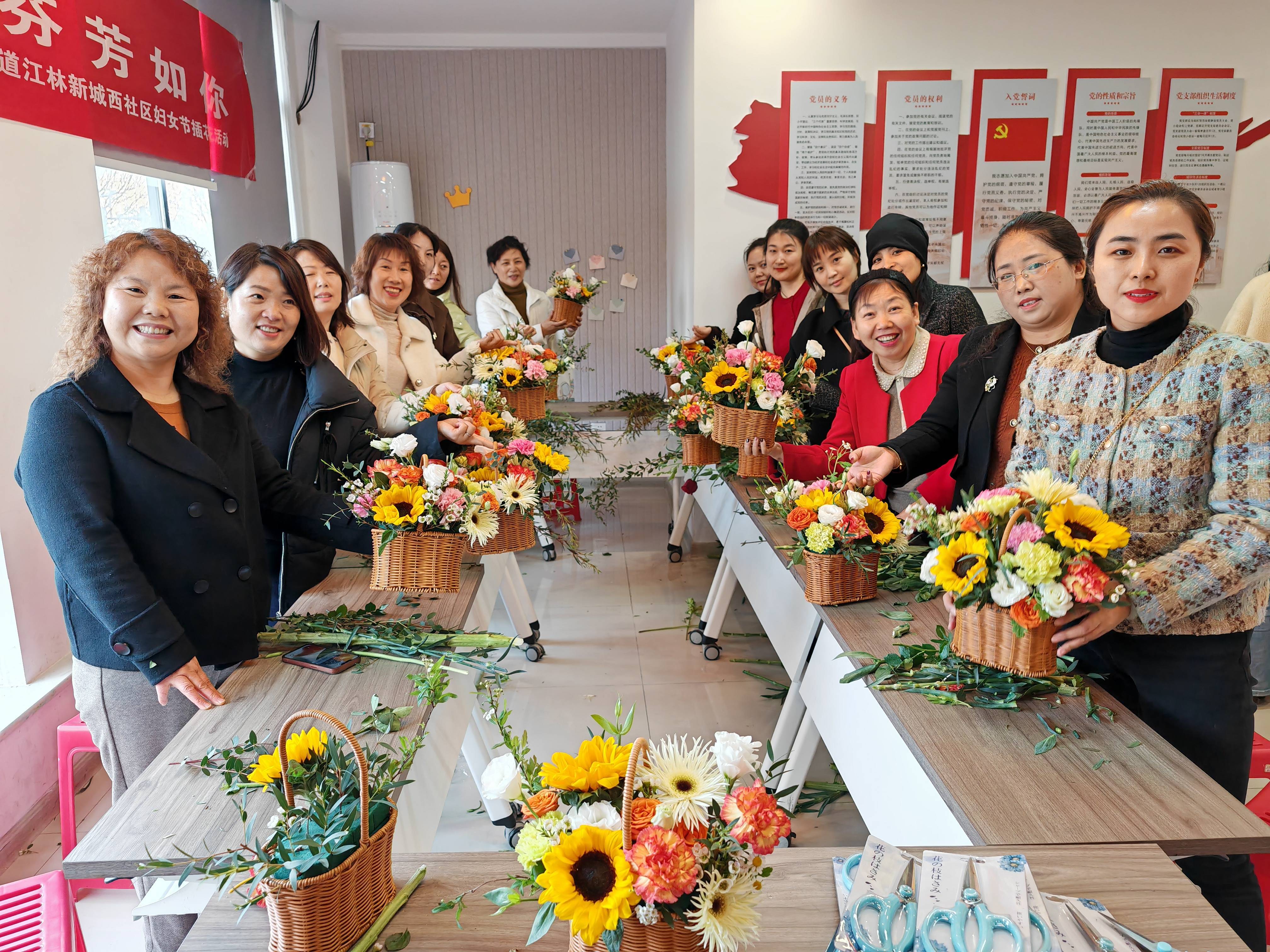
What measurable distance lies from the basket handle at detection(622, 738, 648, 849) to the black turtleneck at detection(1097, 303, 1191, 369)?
4.24ft

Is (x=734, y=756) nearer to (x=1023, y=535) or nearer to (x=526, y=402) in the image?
(x=1023, y=535)

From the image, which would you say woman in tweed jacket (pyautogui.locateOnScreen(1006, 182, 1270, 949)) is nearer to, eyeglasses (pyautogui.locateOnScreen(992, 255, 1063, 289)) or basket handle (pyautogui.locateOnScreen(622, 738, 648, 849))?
eyeglasses (pyautogui.locateOnScreen(992, 255, 1063, 289))

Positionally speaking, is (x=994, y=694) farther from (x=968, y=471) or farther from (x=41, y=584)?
(x=41, y=584)

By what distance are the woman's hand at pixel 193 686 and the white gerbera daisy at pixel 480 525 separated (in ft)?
2.06

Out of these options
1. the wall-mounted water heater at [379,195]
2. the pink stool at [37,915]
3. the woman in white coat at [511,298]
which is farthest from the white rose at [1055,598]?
the wall-mounted water heater at [379,195]

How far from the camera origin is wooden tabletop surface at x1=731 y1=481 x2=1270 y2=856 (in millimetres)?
1279

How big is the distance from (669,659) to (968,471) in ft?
6.67

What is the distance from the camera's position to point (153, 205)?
4.56 m

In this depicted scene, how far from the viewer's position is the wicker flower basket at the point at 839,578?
2.10 m

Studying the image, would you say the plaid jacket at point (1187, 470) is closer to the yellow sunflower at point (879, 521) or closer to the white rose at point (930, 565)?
the white rose at point (930, 565)

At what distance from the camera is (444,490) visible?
6.61 feet

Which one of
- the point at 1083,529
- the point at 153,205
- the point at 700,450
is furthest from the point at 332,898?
the point at 153,205

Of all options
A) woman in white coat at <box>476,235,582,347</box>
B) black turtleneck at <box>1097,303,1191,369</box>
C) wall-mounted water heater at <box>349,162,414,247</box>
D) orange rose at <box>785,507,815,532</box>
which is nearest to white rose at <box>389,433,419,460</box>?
orange rose at <box>785,507,815,532</box>

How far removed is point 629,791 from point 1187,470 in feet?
4.23
